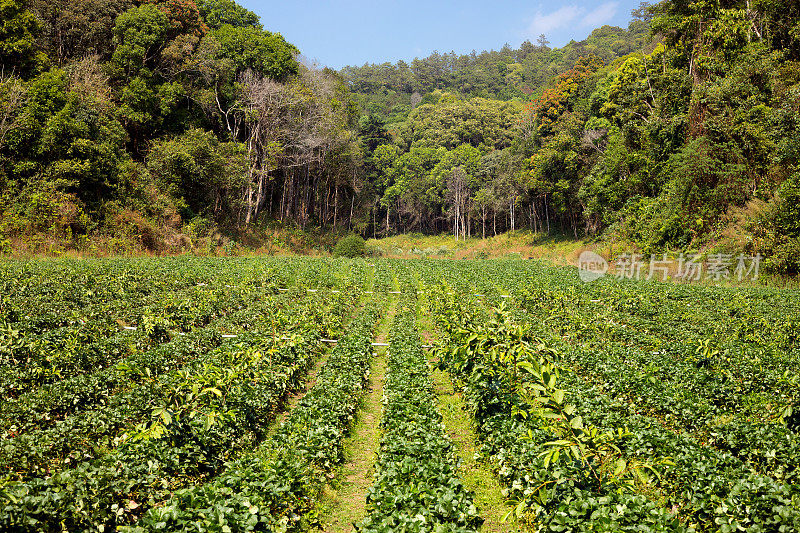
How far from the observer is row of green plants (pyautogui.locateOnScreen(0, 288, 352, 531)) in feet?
12.7

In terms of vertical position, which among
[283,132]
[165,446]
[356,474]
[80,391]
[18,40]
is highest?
[18,40]

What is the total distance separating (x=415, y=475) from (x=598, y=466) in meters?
1.90

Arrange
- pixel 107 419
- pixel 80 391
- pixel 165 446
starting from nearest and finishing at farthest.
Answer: pixel 165 446 < pixel 107 419 < pixel 80 391

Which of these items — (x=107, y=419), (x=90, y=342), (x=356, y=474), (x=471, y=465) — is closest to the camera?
(x=107, y=419)

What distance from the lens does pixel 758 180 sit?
22.1 metres

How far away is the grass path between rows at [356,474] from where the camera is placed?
512 cm

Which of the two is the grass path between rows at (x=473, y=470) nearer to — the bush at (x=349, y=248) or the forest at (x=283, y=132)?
the forest at (x=283, y=132)

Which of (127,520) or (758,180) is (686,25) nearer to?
(758,180)

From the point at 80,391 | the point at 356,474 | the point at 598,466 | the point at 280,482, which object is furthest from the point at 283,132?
the point at 598,466

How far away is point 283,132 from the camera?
34188 millimetres

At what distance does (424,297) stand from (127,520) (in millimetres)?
13024

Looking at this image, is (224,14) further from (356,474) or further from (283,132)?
(356,474)

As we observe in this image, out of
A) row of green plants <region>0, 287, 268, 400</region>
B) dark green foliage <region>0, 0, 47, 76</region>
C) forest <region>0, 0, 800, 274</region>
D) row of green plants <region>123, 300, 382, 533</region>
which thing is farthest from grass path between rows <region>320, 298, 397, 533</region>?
dark green foliage <region>0, 0, 47, 76</region>

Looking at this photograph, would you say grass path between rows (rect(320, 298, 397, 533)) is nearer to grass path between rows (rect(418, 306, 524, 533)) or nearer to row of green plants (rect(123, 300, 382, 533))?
row of green plants (rect(123, 300, 382, 533))
